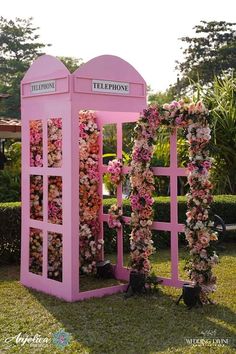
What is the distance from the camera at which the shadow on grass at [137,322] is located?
15.5 ft

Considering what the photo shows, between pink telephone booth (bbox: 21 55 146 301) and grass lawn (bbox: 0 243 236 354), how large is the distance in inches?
14.4

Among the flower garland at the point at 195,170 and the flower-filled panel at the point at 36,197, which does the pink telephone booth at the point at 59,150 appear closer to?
the flower-filled panel at the point at 36,197

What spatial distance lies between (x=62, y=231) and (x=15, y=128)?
7.30 metres

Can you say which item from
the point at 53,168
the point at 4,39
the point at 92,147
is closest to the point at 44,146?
the point at 53,168

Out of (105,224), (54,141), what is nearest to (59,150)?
(54,141)

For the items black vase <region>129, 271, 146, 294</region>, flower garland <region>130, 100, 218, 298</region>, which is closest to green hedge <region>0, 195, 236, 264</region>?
black vase <region>129, 271, 146, 294</region>

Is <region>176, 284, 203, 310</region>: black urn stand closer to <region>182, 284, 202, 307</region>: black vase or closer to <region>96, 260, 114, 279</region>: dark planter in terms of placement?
<region>182, 284, 202, 307</region>: black vase

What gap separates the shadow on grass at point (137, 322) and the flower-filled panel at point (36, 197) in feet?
3.48

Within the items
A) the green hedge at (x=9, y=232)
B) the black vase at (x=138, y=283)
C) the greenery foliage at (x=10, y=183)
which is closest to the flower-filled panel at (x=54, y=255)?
the black vase at (x=138, y=283)

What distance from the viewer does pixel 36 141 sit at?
683cm

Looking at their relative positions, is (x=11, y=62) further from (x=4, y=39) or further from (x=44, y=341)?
(x=44, y=341)

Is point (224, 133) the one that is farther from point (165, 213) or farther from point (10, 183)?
point (10, 183)

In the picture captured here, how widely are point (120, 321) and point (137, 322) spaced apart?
16 cm

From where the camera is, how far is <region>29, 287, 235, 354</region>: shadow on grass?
186 inches
